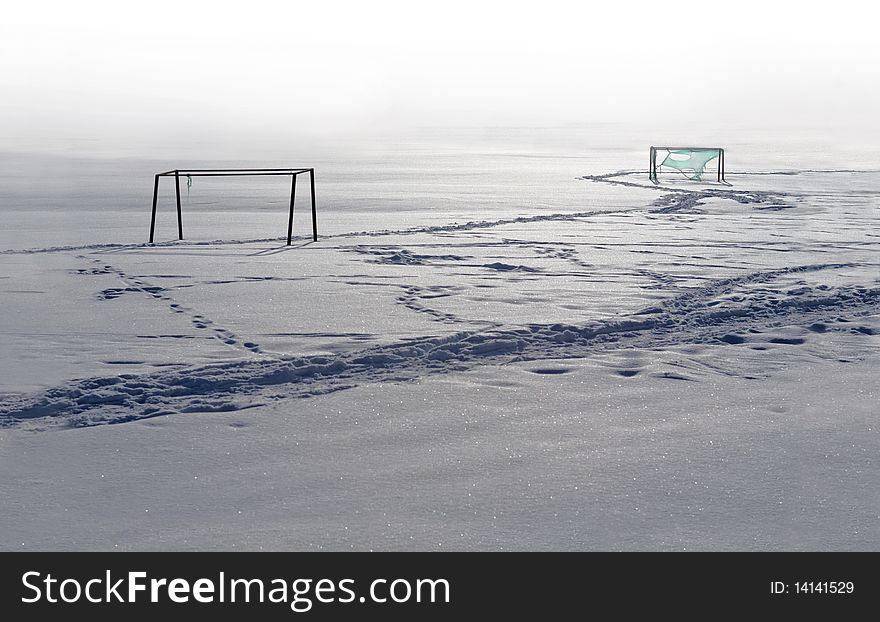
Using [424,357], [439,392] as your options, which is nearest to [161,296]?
[424,357]

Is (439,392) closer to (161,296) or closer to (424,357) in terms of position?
(424,357)

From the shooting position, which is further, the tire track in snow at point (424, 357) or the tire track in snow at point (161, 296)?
the tire track in snow at point (161, 296)

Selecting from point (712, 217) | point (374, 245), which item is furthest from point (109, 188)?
point (712, 217)

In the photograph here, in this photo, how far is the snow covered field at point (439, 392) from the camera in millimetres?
4098

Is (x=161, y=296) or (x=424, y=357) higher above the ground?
(x=161, y=296)

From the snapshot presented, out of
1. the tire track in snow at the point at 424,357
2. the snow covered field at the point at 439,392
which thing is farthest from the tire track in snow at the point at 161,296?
the tire track in snow at the point at 424,357

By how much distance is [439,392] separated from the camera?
604 cm

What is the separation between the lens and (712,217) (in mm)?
16828

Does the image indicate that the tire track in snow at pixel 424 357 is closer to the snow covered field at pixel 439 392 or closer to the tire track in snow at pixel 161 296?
the snow covered field at pixel 439 392

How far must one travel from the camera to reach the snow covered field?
13.4ft

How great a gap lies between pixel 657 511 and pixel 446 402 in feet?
6.26

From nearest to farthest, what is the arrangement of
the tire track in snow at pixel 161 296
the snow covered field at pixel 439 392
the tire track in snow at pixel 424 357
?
1. the snow covered field at pixel 439 392
2. the tire track in snow at pixel 424 357
3. the tire track in snow at pixel 161 296

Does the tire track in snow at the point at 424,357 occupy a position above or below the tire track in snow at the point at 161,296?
below

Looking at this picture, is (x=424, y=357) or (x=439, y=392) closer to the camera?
(x=439, y=392)
